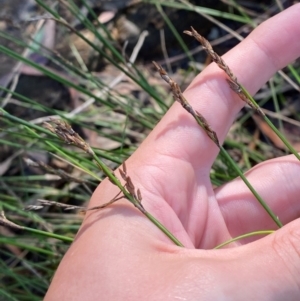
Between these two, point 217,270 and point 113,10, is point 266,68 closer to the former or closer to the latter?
point 217,270

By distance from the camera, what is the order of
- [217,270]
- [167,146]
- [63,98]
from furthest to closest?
[63,98] < [167,146] < [217,270]

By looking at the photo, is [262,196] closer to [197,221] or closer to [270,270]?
[197,221]

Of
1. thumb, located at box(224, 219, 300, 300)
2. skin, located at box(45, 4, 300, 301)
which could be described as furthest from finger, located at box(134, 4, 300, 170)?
thumb, located at box(224, 219, 300, 300)

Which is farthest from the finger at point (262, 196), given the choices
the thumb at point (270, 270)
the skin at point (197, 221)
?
the thumb at point (270, 270)

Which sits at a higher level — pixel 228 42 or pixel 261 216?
pixel 228 42

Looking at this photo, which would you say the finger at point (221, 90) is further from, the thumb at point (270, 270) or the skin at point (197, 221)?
the thumb at point (270, 270)

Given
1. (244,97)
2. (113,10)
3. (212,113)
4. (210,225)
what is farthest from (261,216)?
(113,10)

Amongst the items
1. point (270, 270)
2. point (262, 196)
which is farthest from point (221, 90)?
point (270, 270)
